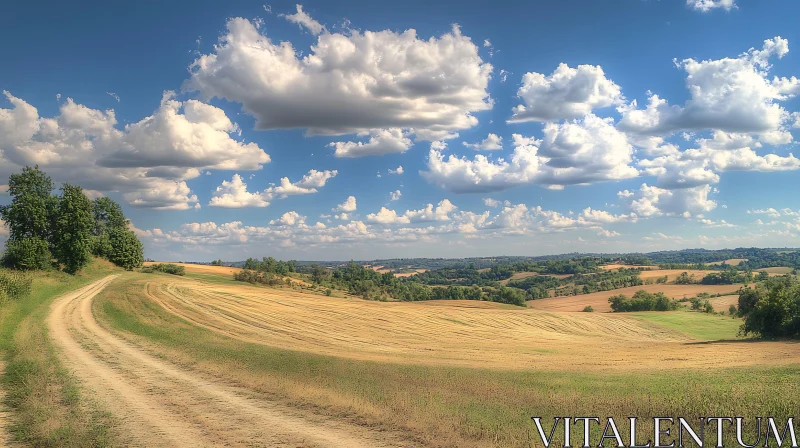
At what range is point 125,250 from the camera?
83.1 meters

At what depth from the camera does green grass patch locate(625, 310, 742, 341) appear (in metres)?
62.7

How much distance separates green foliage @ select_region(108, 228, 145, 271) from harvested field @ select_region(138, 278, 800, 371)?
28917mm

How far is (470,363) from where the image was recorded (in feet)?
89.1

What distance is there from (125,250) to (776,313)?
95.0 meters

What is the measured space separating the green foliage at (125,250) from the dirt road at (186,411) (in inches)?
2591

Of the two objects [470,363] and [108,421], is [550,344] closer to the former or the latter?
[470,363]

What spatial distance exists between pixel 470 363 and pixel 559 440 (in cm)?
1498

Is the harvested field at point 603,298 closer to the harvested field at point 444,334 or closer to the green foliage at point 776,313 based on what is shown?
the harvested field at point 444,334

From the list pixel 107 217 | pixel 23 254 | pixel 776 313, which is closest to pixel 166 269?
pixel 107 217

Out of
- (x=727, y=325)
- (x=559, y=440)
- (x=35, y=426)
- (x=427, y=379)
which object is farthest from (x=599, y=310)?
(x=35, y=426)

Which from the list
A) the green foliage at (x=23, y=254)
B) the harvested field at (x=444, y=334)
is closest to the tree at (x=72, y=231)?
the green foliage at (x=23, y=254)

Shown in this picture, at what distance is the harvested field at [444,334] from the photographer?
96.7 feet

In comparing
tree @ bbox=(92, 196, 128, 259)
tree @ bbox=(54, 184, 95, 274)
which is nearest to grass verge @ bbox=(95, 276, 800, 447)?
tree @ bbox=(54, 184, 95, 274)

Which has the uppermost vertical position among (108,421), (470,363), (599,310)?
(108,421)
